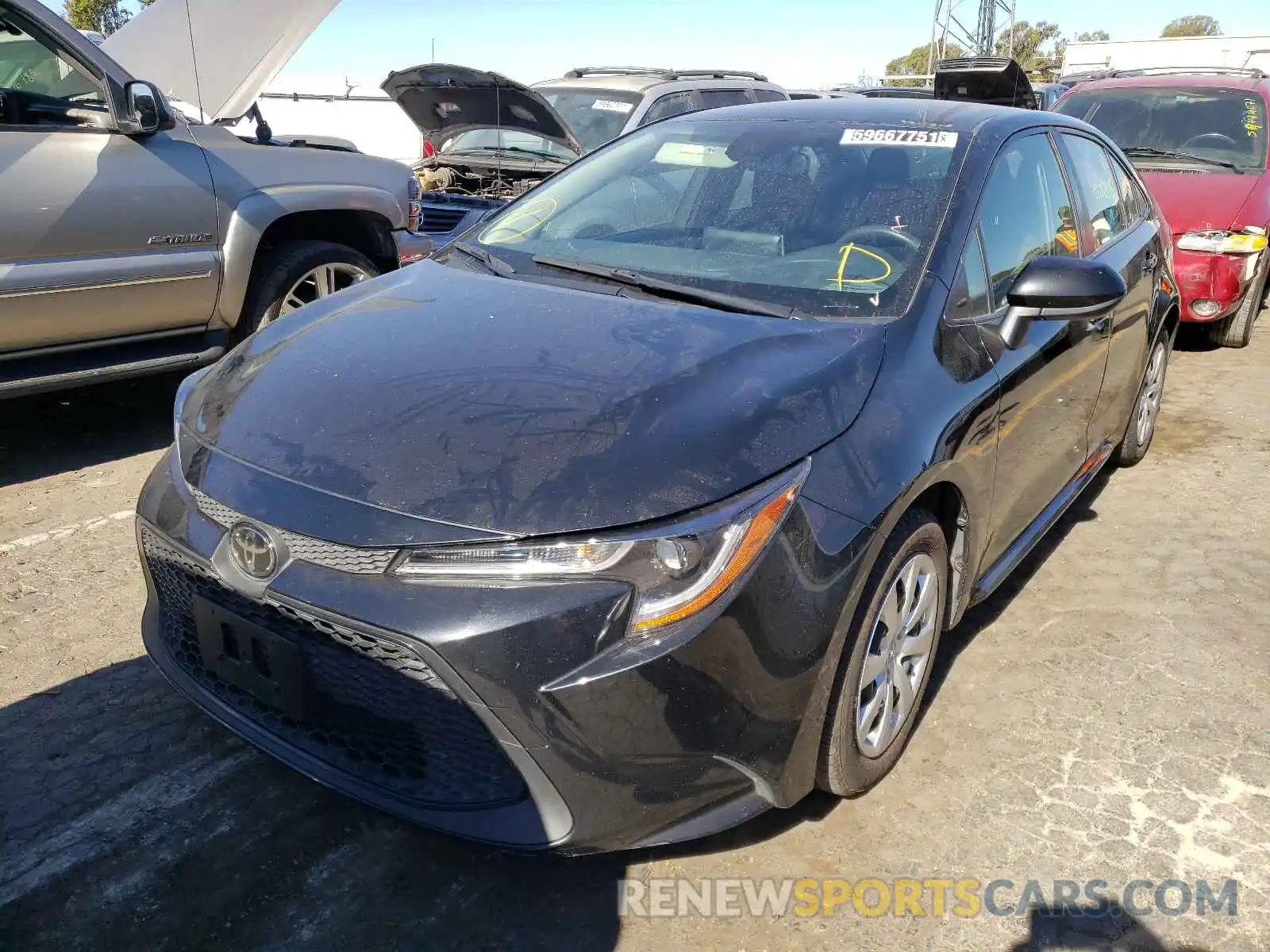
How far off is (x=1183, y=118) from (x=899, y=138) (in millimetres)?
5931

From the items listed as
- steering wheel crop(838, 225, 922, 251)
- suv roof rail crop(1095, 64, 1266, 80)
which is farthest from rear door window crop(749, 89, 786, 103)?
steering wheel crop(838, 225, 922, 251)

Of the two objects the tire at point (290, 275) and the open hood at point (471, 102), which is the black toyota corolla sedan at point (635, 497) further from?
the open hood at point (471, 102)

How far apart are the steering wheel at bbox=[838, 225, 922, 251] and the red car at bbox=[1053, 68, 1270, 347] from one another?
4.59 metres

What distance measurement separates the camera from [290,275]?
5.14 m

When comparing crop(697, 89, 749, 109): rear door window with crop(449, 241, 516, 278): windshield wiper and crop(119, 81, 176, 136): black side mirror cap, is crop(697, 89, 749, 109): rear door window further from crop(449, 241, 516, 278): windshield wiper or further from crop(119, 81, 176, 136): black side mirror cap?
crop(449, 241, 516, 278): windshield wiper

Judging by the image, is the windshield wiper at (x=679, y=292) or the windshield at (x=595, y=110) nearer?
the windshield wiper at (x=679, y=292)

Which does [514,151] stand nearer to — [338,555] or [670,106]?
[670,106]

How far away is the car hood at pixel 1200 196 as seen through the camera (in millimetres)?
6727

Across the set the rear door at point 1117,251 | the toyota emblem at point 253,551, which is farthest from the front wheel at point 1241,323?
the toyota emblem at point 253,551

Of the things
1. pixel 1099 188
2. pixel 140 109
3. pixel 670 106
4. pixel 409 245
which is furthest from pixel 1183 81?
pixel 140 109

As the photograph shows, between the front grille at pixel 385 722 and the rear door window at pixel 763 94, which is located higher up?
the rear door window at pixel 763 94

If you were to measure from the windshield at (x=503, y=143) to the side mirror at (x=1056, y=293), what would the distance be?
17.6 ft

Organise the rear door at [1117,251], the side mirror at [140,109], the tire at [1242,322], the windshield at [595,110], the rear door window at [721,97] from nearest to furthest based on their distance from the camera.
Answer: the rear door at [1117,251], the side mirror at [140,109], the tire at [1242,322], the windshield at [595,110], the rear door window at [721,97]

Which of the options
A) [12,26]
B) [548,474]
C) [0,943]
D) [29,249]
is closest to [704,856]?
[548,474]
